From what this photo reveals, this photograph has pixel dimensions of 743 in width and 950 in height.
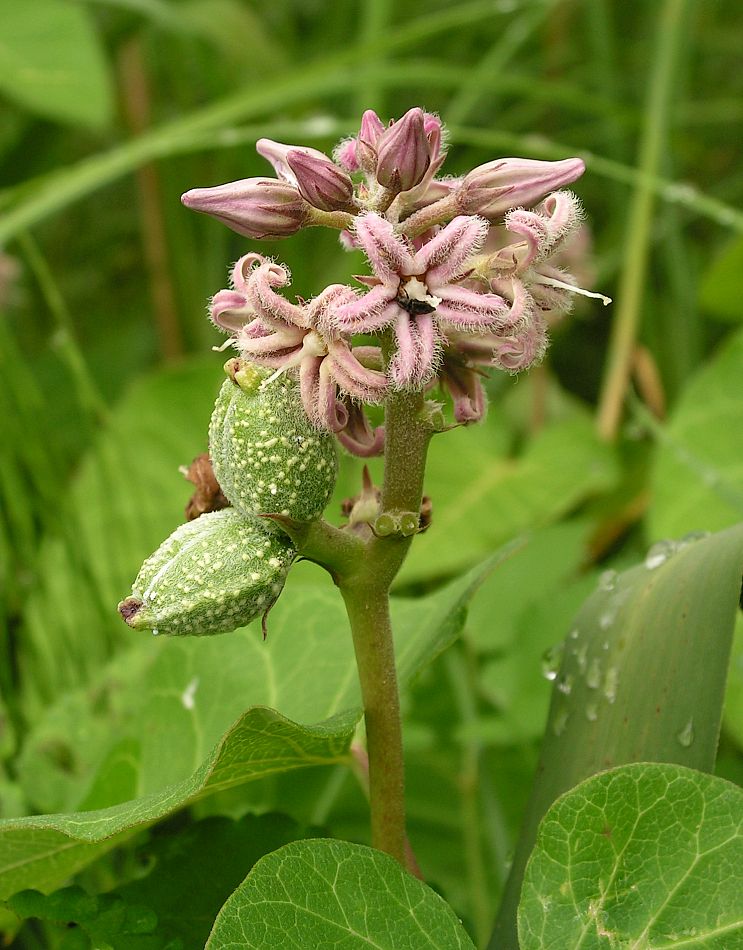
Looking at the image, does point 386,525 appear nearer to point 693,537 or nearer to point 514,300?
point 514,300

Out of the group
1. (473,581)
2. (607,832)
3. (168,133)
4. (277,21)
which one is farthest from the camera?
(277,21)

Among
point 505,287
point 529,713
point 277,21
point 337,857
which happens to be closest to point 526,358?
point 505,287

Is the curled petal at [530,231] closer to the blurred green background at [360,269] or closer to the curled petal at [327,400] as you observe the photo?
the curled petal at [327,400]

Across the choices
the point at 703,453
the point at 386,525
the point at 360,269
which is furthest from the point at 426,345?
the point at 360,269

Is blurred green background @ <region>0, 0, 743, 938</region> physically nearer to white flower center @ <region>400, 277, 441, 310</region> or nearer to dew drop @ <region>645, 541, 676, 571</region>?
dew drop @ <region>645, 541, 676, 571</region>

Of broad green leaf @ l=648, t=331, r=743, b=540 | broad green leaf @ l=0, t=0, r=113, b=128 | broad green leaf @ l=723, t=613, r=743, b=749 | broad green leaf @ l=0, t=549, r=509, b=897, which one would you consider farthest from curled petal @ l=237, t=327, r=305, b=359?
broad green leaf @ l=0, t=0, r=113, b=128

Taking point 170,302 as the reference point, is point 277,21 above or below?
above

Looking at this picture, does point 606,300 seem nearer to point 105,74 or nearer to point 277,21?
point 105,74

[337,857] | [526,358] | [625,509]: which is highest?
[526,358]

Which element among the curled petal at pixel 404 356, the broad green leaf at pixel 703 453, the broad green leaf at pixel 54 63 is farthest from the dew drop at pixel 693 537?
the broad green leaf at pixel 54 63
